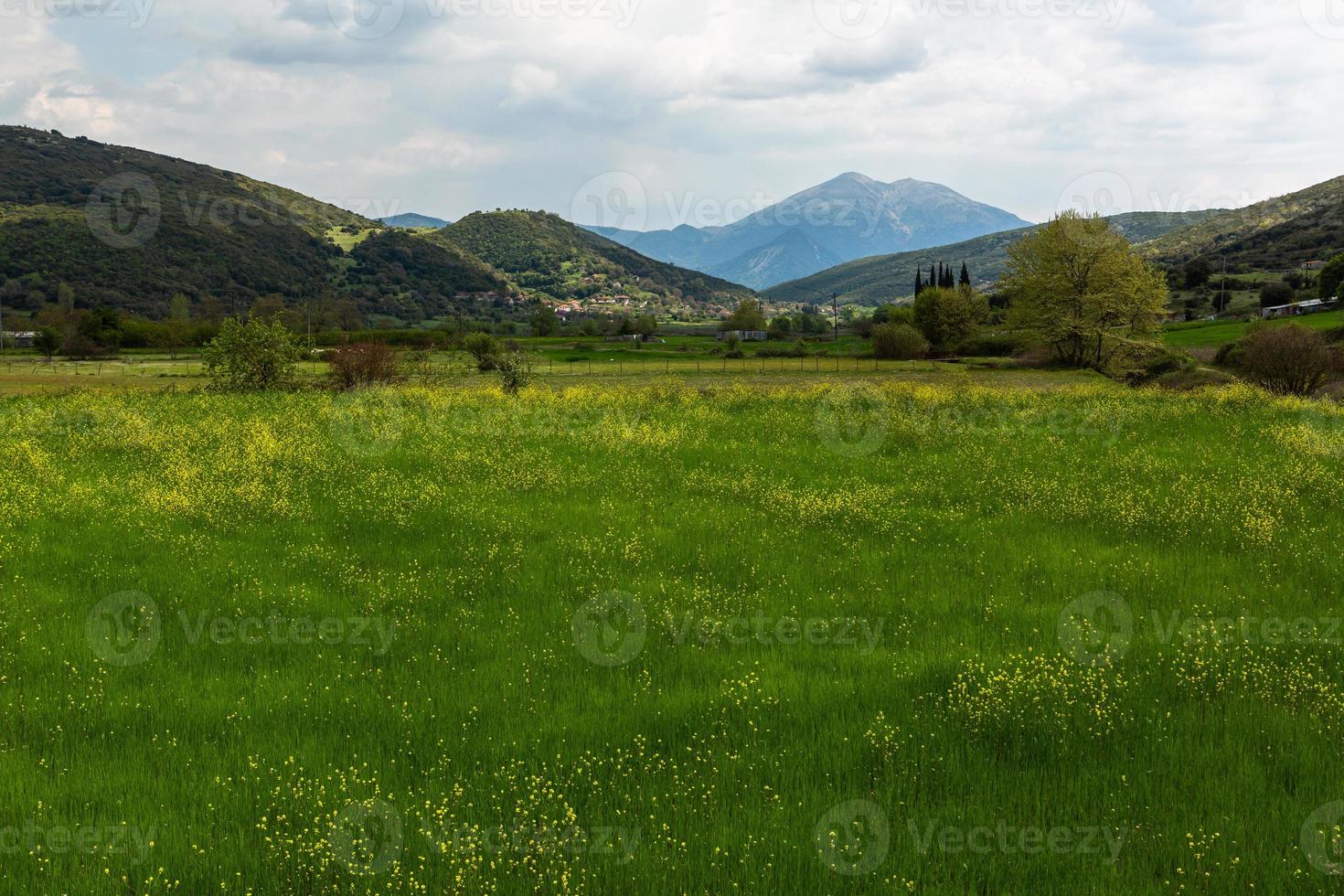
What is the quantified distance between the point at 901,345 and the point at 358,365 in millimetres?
65475

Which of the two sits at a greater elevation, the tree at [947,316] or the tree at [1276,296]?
the tree at [1276,296]

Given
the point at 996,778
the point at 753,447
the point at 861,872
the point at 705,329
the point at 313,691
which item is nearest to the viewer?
the point at 861,872

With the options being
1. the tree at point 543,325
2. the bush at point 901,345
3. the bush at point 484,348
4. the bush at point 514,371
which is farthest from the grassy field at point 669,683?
the tree at point 543,325

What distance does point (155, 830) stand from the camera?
617cm


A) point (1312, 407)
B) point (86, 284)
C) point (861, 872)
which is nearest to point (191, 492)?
point (861, 872)

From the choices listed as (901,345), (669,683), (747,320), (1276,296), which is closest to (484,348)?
(901,345)

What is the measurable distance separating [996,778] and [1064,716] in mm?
1408

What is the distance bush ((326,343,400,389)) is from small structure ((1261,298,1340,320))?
106 m

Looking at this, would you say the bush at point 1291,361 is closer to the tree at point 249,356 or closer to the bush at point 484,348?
the bush at point 484,348

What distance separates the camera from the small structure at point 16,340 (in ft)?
345

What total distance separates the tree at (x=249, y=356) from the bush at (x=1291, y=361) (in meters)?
53.7

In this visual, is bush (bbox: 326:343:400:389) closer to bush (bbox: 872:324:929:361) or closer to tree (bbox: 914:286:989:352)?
bush (bbox: 872:324:929:361)

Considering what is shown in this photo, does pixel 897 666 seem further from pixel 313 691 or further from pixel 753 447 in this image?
pixel 753 447

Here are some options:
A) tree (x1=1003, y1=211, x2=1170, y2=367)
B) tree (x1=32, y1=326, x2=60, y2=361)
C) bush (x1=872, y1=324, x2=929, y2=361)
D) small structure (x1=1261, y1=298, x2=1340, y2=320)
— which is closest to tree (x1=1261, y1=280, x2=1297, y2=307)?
small structure (x1=1261, y1=298, x2=1340, y2=320)
